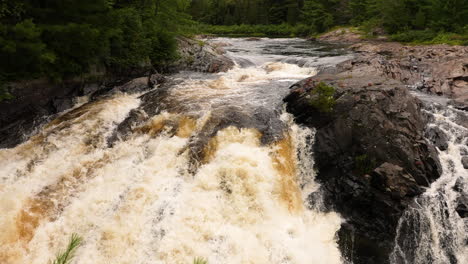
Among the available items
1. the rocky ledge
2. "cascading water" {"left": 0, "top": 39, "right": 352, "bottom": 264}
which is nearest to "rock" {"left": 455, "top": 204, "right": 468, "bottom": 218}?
"cascading water" {"left": 0, "top": 39, "right": 352, "bottom": 264}

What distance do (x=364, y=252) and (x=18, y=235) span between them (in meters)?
8.15

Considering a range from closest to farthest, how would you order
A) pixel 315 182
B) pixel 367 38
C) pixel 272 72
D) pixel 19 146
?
pixel 315 182, pixel 19 146, pixel 272 72, pixel 367 38

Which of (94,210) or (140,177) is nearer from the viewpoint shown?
(94,210)

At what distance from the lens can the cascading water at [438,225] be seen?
24.0 feet

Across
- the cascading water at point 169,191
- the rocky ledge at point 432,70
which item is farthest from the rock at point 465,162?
the cascading water at point 169,191

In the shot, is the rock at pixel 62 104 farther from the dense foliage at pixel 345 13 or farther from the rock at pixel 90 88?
the dense foliage at pixel 345 13

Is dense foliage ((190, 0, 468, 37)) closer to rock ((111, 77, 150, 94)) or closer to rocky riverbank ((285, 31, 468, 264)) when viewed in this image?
rocky riverbank ((285, 31, 468, 264))

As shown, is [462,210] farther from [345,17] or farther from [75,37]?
[345,17]

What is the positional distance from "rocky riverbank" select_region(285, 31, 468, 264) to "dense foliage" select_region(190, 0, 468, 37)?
79.2ft

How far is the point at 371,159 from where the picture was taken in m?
8.43

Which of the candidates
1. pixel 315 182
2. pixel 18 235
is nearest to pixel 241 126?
pixel 315 182

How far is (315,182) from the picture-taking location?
891 centimetres

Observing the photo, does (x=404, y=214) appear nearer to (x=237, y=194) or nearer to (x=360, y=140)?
(x=360, y=140)

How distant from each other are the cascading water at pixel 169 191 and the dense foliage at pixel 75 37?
7.20 ft
